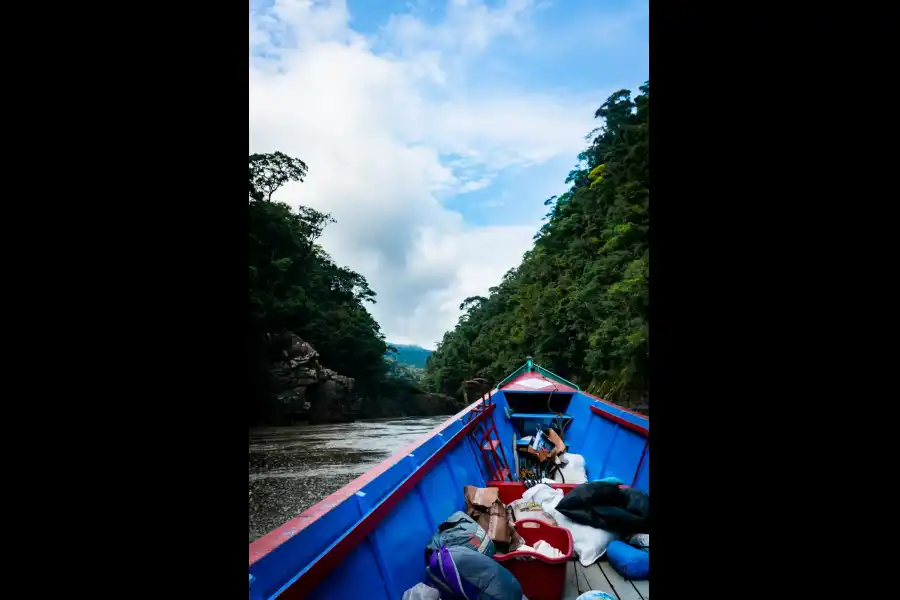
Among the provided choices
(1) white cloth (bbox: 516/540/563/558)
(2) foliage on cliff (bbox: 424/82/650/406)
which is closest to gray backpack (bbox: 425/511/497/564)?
(1) white cloth (bbox: 516/540/563/558)

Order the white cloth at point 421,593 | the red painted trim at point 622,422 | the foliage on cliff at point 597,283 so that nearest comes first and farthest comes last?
Answer: the white cloth at point 421,593
the red painted trim at point 622,422
the foliage on cliff at point 597,283

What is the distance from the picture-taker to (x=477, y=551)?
2408 millimetres

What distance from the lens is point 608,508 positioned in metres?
3.30

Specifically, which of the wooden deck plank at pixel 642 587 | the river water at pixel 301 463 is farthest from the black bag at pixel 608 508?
the river water at pixel 301 463

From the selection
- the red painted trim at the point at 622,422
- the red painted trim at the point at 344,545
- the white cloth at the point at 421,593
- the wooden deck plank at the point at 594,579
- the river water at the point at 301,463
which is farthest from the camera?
the river water at the point at 301,463

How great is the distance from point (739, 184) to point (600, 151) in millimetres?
22043

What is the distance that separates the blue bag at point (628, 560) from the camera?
285 centimetres

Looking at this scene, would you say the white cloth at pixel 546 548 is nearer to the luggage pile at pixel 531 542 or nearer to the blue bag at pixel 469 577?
the luggage pile at pixel 531 542

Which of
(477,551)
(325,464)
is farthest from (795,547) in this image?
(325,464)

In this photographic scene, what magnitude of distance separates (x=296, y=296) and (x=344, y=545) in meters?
25.1

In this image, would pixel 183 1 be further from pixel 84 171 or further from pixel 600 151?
pixel 600 151

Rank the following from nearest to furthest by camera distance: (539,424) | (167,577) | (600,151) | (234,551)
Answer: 1. (167,577)
2. (234,551)
3. (539,424)
4. (600,151)

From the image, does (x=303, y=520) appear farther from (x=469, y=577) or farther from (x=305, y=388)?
(x=305, y=388)

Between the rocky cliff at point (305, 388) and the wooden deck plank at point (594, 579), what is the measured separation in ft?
67.1
